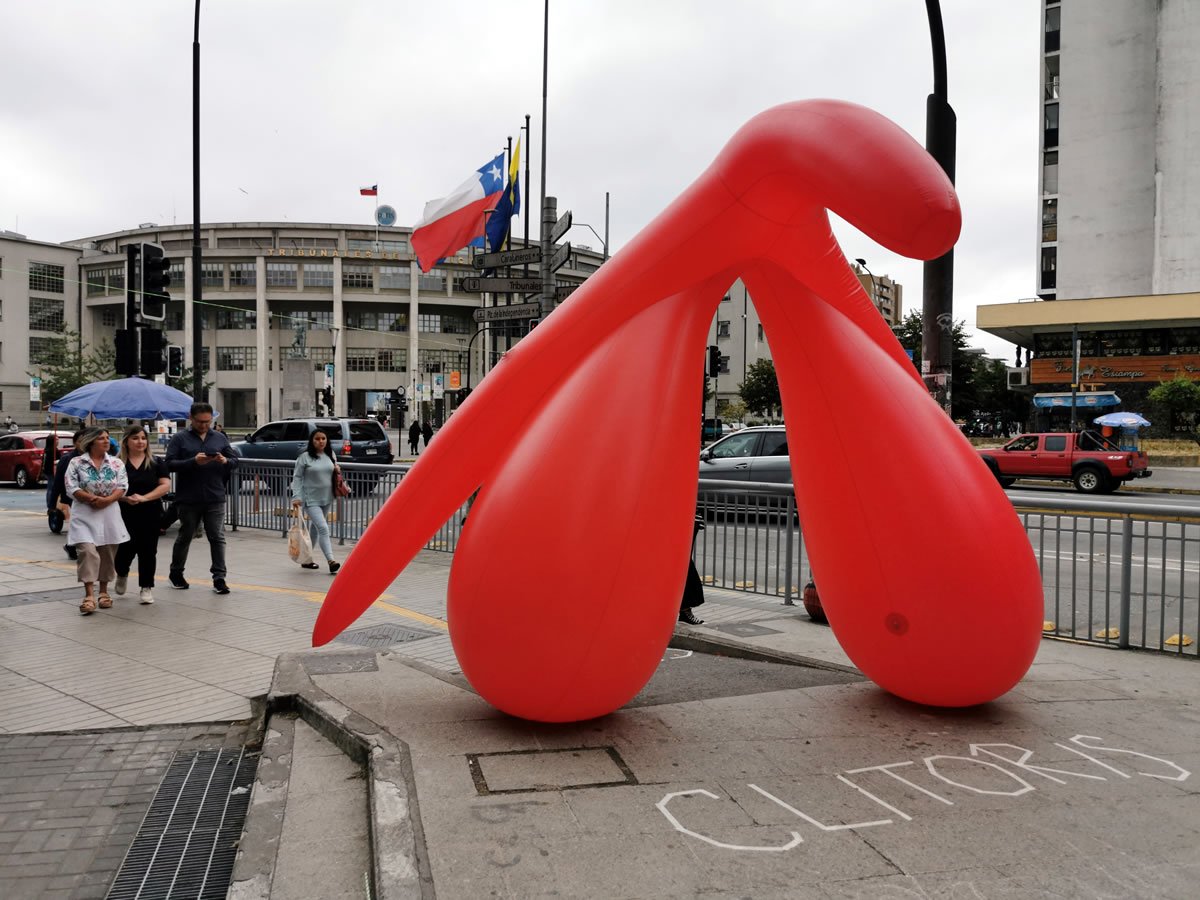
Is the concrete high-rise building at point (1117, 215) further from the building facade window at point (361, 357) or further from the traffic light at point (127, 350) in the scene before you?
the building facade window at point (361, 357)

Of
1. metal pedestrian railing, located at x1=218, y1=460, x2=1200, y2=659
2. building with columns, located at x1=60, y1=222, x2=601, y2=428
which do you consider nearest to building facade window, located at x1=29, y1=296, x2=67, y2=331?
building with columns, located at x1=60, y1=222, x2=601, y2=428

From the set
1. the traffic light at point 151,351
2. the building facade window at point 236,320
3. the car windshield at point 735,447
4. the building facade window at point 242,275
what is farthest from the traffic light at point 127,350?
the building facade window at point 236,320

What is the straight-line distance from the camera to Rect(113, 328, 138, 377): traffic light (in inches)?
532

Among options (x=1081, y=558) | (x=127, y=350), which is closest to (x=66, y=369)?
(x=127, y=350)

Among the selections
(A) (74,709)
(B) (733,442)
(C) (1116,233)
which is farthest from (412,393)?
(A) (74,709)

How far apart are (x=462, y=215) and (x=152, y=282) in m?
4.99

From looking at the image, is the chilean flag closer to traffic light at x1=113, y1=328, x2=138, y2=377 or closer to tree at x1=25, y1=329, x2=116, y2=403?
traffic light at x1=113, y1=328, x2=138, y2=377

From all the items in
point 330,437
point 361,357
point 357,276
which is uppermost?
point 357,276

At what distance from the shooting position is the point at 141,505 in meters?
9.30

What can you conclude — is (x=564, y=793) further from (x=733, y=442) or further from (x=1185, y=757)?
(x=733, y=442)

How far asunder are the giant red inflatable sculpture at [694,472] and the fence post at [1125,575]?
275 cm

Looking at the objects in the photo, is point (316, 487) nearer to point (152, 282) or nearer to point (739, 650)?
point (152, 282)

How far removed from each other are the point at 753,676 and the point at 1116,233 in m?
52.0

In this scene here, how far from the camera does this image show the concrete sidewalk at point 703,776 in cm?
319
